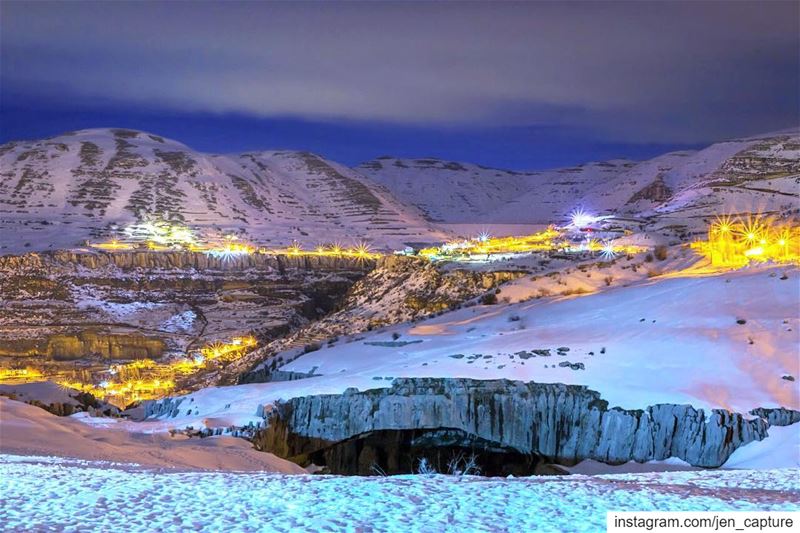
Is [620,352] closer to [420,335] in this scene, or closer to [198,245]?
[420,335]

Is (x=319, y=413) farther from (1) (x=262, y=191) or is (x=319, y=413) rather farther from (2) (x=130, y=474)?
(1) (x=262, y=191)

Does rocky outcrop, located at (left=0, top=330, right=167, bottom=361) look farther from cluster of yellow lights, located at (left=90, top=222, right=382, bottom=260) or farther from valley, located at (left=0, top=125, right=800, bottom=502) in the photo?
cluster of yellow lights, located at (left=90, top=222, right=382, bottom=260)

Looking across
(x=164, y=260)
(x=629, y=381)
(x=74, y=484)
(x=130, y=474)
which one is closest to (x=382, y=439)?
(x=629, y=381)

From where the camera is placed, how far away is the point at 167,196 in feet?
497

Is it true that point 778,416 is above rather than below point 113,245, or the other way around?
below

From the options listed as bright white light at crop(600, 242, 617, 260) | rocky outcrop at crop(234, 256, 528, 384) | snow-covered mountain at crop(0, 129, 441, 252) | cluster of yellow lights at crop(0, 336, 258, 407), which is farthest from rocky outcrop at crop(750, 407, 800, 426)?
snow-covered mountain at crop(0, 129, 441, 252)

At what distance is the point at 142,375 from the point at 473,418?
45157 millimetres

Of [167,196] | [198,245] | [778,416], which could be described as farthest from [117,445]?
[167,196]

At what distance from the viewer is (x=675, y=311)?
32500 mm

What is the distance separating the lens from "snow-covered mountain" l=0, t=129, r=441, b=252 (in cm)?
13100

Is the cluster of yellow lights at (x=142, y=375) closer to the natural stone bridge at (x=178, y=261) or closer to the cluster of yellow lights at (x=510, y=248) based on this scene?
the cluster of yellow lights at (x=510, y=248)

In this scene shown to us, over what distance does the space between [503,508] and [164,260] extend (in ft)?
312

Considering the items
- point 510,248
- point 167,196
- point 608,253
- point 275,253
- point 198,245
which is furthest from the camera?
point 167,196

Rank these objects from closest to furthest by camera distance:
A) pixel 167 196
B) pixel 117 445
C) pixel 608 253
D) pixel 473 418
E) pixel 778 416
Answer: pixel 117 445, pixel 778 416, pixel 473 418, pixel 608 253, pixel 167 196
